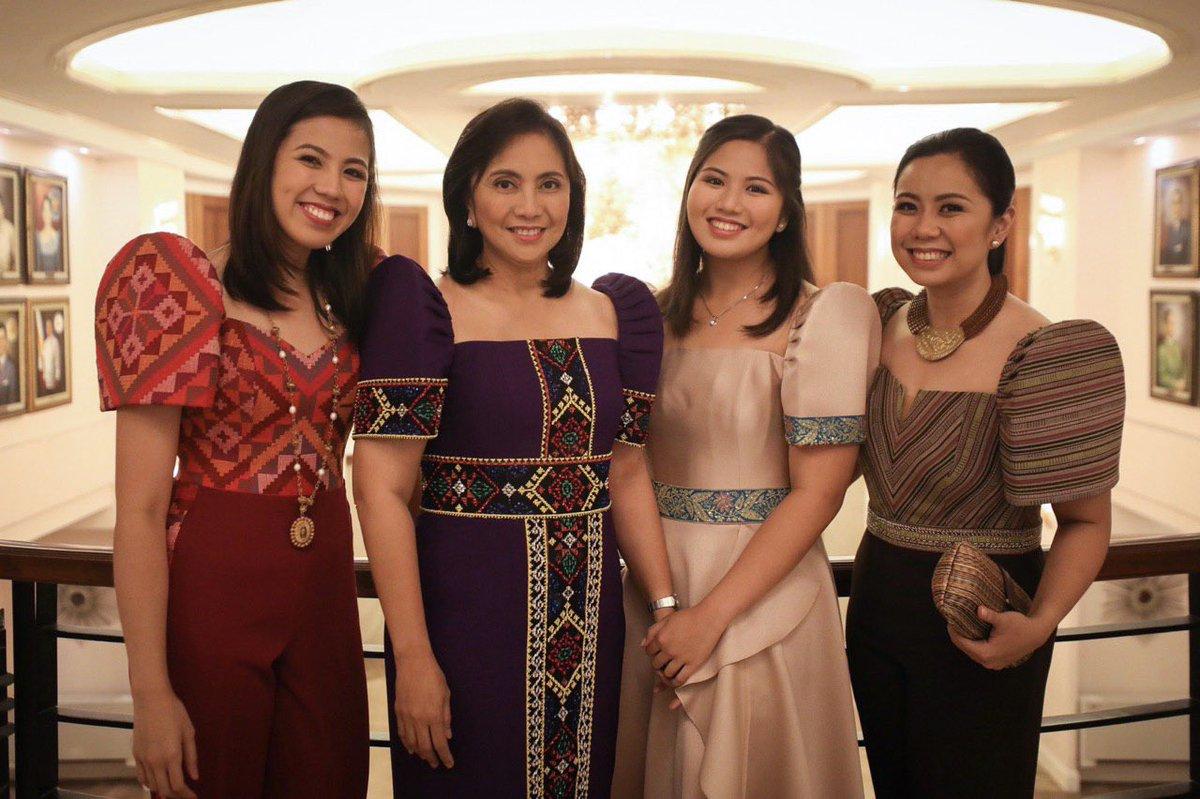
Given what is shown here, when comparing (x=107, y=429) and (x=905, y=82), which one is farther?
(x=107, y=429)

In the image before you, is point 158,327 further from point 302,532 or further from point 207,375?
point 302,532

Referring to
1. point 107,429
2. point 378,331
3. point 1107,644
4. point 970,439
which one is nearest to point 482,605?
point 378,331

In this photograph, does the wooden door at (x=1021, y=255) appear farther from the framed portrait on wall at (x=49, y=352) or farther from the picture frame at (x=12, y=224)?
the picture frame at (x=12, y=224)

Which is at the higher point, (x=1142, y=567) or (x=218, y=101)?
(x=218, y=101)

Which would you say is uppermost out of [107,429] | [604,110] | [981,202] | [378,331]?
[604,110]

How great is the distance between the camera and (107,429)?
36.9 feet

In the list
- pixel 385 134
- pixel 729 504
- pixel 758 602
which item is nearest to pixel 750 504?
pixel 729 504

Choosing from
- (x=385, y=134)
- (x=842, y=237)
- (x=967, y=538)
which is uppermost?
(x=385, y=134)

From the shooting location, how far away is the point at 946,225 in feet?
6.67

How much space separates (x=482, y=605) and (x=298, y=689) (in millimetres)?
320

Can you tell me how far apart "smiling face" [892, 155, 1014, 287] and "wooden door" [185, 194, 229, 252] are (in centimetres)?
1338

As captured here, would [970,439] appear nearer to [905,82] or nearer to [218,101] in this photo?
[905,82]

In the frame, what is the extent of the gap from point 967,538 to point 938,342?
36cm

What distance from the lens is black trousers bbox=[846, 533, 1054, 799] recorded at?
1.95 meters
